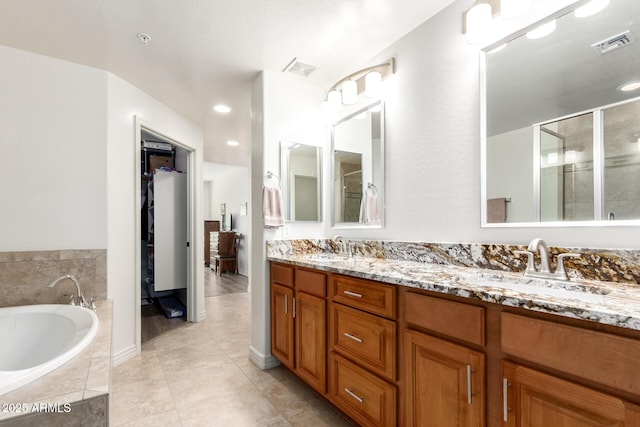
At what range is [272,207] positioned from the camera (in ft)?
7.93

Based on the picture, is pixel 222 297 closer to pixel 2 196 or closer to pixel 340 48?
pixel 2 196

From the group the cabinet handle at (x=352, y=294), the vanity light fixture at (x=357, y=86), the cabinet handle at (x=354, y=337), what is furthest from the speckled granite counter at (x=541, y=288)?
the vanity light fixture at (x=357, y=86)

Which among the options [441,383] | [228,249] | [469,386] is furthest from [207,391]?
[228,249]

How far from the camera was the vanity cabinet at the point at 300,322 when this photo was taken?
1.79 meters

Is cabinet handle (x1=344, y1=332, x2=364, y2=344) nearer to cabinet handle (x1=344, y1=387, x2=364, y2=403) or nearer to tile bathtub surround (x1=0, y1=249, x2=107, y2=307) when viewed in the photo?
cabinet handle (x1=344, y1=387, x2=364, y2=403)

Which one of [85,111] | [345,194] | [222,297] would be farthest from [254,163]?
[222,297]

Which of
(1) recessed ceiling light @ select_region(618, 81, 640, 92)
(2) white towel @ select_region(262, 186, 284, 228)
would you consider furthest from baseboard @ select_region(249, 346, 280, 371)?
(1) recessed ceiling light @ select_region(618, 81, 640, 92)

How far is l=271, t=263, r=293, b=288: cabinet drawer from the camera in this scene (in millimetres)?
2107

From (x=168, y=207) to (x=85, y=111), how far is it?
1.72 m

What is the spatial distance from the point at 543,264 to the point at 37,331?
9.23 feet

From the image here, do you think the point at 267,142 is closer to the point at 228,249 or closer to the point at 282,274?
the point at 282,274

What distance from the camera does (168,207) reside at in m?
3.86

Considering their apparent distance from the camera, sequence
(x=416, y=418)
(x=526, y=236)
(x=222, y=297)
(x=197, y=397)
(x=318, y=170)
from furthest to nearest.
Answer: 1. (x=222, y=297)
2. (x=318, y=170)
3. (x=197, y=397)
4. (x=526, y=236)
5. (x=416, y=418)

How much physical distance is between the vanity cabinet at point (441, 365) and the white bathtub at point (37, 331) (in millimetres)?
1528
